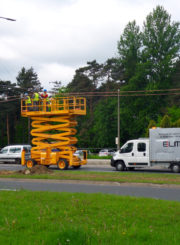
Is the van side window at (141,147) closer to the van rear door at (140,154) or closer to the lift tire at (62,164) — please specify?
the van rear door at (140,154)

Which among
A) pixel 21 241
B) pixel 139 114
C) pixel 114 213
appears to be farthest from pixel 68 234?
pixel 139 114

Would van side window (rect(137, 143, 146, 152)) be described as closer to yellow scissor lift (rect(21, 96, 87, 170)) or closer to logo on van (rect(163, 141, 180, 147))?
logo on van (rect(163, 141, 180, 147))

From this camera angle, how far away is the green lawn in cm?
593

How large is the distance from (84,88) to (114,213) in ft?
203

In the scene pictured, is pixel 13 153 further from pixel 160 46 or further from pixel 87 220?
pixel 160 46

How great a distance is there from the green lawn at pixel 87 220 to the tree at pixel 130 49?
5203 centimetres

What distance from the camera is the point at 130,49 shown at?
199ft

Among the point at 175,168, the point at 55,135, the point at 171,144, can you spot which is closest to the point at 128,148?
the point at 171,144

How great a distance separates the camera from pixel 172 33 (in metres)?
58.4

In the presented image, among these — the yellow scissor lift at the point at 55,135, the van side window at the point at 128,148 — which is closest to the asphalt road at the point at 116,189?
the van side window at the point at 128,148

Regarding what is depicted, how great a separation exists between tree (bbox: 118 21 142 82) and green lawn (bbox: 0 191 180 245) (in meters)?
52.0

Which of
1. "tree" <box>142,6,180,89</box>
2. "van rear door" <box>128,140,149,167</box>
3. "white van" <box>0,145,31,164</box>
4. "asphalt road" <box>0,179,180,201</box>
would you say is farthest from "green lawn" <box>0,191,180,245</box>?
"tree" <box>142,6,180,89</box>

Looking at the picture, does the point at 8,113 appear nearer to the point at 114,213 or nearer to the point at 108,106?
the point at 108,106

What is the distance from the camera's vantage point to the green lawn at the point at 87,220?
593 centimetres
